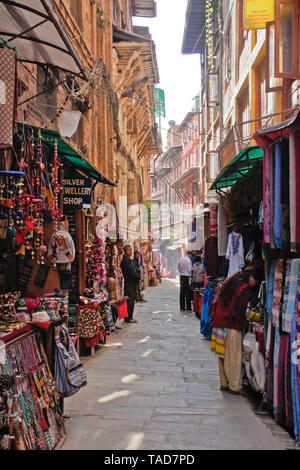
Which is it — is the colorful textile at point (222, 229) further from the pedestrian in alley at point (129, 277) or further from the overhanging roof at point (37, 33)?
the overhanging roof at point (37, 33)

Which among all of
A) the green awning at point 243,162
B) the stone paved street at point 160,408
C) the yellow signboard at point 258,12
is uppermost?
the yellow signboard at point 258,12

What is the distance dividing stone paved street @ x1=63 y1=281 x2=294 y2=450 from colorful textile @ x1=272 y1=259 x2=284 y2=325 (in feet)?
3.84

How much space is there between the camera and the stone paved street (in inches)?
182

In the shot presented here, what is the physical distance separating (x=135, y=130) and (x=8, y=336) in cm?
2122

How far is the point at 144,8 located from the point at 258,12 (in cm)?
1927

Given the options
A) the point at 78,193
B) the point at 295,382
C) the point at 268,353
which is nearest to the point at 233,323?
the point at 268,353

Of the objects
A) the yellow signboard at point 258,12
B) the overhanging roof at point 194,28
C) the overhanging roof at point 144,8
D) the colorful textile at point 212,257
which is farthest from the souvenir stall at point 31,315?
the overhanging roof at point 194,28

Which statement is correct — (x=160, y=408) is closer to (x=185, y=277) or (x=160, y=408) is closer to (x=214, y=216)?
(x=214, y=216)

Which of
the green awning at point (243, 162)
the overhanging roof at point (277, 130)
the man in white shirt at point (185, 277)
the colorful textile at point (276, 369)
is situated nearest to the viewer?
the overhanging roof at point (277, 130)

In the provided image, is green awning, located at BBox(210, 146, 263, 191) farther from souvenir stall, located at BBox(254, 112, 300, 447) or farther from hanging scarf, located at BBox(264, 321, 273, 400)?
hanging scarf, located at BBox(264, 321, 273, 400)

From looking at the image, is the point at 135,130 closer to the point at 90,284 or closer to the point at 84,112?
the point at 84,112

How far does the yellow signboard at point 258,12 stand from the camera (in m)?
9.54

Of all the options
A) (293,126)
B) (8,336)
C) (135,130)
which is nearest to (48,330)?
(8,336)

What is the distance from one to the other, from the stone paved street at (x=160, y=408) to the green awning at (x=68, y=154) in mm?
3240
